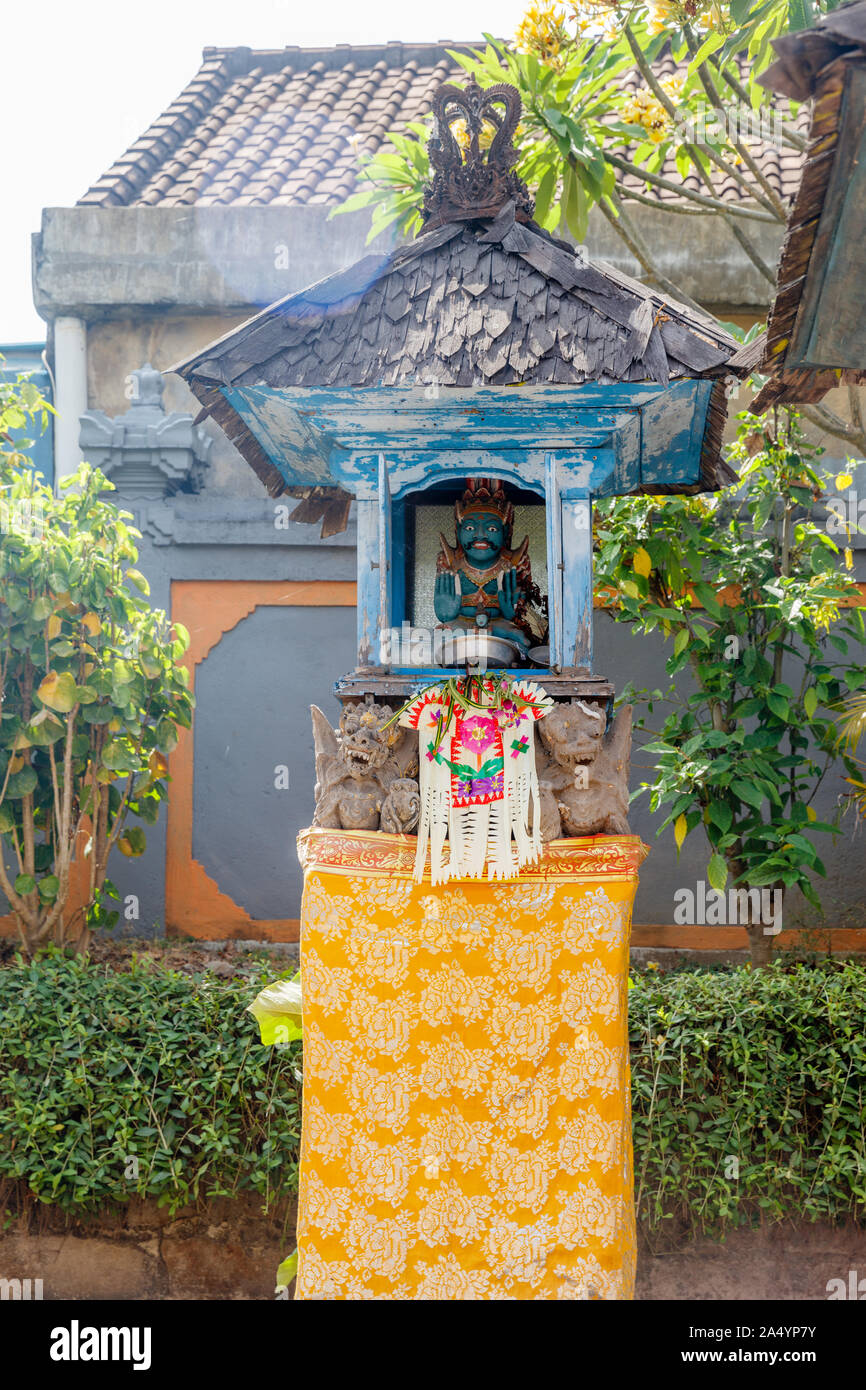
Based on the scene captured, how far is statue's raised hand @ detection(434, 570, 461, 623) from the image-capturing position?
4023 millimetres

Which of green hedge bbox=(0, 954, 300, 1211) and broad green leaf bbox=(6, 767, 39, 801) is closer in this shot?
green hedge bbox=(0, 954, 300, 1211)

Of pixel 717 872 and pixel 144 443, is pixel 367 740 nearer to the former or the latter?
pixel 717 872

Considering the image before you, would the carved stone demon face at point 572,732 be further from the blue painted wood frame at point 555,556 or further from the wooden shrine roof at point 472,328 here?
the wooden shrine roof at point 472,328

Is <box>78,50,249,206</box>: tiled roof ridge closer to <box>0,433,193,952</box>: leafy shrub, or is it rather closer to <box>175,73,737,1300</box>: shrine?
<box>0,433,193,952</box>: leafy shrub

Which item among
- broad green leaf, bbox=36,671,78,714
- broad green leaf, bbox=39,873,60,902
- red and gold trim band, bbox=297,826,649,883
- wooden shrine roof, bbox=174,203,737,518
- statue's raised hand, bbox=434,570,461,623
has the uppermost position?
wooden shrine roof, bbox=174,203,737,518

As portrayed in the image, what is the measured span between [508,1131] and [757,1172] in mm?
1502

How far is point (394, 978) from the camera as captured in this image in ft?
11.5

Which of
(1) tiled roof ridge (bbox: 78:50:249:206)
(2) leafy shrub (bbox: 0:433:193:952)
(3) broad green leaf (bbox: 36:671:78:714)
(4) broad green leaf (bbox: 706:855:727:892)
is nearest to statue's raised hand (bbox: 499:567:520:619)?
(4) broad green leaf (bbox: 706:855:727:892)

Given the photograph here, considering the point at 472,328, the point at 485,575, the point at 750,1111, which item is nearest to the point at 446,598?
the point at 485,575

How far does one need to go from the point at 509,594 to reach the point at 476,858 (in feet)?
3.43

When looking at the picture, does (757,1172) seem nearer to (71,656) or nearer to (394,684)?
(394,684)

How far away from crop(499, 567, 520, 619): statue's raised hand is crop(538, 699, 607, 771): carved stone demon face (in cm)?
62

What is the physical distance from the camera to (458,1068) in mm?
3508

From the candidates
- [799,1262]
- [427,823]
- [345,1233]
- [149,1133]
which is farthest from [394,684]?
[799,1262]
